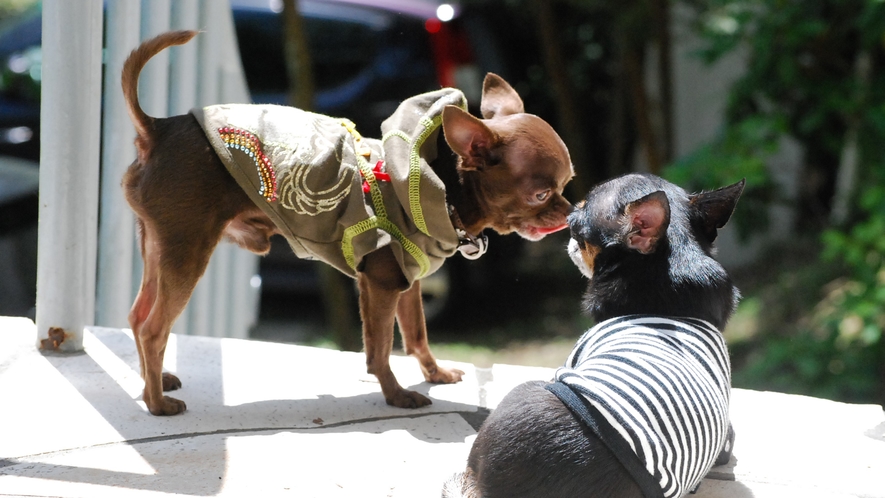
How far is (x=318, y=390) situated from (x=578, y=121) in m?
5.53

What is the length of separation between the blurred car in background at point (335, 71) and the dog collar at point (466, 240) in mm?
3034

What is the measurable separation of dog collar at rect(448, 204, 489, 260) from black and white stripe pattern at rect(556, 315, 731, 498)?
0.75 metres

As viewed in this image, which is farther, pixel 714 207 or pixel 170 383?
pixel 170 383

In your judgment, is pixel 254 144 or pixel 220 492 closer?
pixel 220 492

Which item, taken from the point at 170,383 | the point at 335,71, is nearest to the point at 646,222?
the point at 170,383

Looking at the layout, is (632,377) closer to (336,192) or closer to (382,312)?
(382,312)

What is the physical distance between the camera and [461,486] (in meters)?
2.43

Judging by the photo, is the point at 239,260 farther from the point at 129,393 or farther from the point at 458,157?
the point at 458,157

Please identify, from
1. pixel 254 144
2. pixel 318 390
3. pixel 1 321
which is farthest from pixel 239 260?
pixel 254 144

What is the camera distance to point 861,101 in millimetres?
5551

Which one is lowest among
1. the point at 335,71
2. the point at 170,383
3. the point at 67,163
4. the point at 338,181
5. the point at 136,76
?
the point at 170,383

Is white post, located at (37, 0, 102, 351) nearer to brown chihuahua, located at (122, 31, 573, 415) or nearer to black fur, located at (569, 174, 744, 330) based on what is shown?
brown chihuahua, located at (122, 31, 573, 415)

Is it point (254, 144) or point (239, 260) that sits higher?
point (254, 144)

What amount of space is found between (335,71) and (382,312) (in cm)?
383
